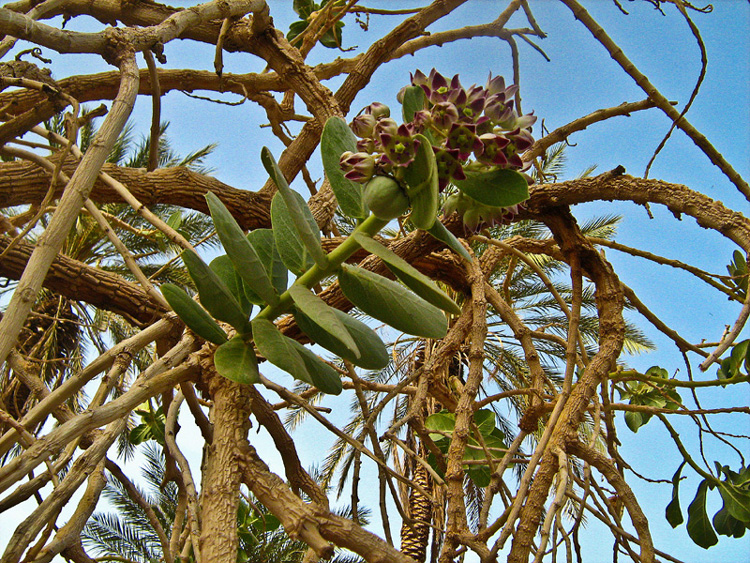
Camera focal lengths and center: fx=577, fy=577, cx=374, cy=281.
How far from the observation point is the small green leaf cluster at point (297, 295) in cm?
68

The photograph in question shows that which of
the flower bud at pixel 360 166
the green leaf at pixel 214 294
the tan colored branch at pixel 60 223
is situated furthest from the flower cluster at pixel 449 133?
the tan colored branch at pixel 60 223

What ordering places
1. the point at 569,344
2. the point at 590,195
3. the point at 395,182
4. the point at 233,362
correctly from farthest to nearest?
1. the point at 590,195
2. the point at 569,344
3. the point at 233,362
4. the point at 395,182

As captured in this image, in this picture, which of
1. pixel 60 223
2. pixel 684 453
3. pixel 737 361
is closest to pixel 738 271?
pixel 737 361

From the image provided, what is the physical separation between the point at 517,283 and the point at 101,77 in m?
6.33

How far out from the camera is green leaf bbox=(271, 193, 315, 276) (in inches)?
32.1

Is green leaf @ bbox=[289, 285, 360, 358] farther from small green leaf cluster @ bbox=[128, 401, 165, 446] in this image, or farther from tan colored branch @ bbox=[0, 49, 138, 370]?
small green leaf cluster @ bbox=[128, 401, 165, 446]

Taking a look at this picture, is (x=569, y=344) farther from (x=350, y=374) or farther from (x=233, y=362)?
(x=233, y=362)

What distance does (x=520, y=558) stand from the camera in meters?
1.16

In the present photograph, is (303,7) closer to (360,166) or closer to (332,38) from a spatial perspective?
(332,38)

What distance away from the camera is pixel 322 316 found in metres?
0.65

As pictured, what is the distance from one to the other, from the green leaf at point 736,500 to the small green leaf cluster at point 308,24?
2453 millimetres

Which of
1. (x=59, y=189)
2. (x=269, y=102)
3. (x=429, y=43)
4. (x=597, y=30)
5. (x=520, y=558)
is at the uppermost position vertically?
(x=429, y=43)

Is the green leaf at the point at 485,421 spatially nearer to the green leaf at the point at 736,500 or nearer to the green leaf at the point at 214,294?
the green leaf at the point at 736,500

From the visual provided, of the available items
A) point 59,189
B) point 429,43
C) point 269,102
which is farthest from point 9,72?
point 429,43
